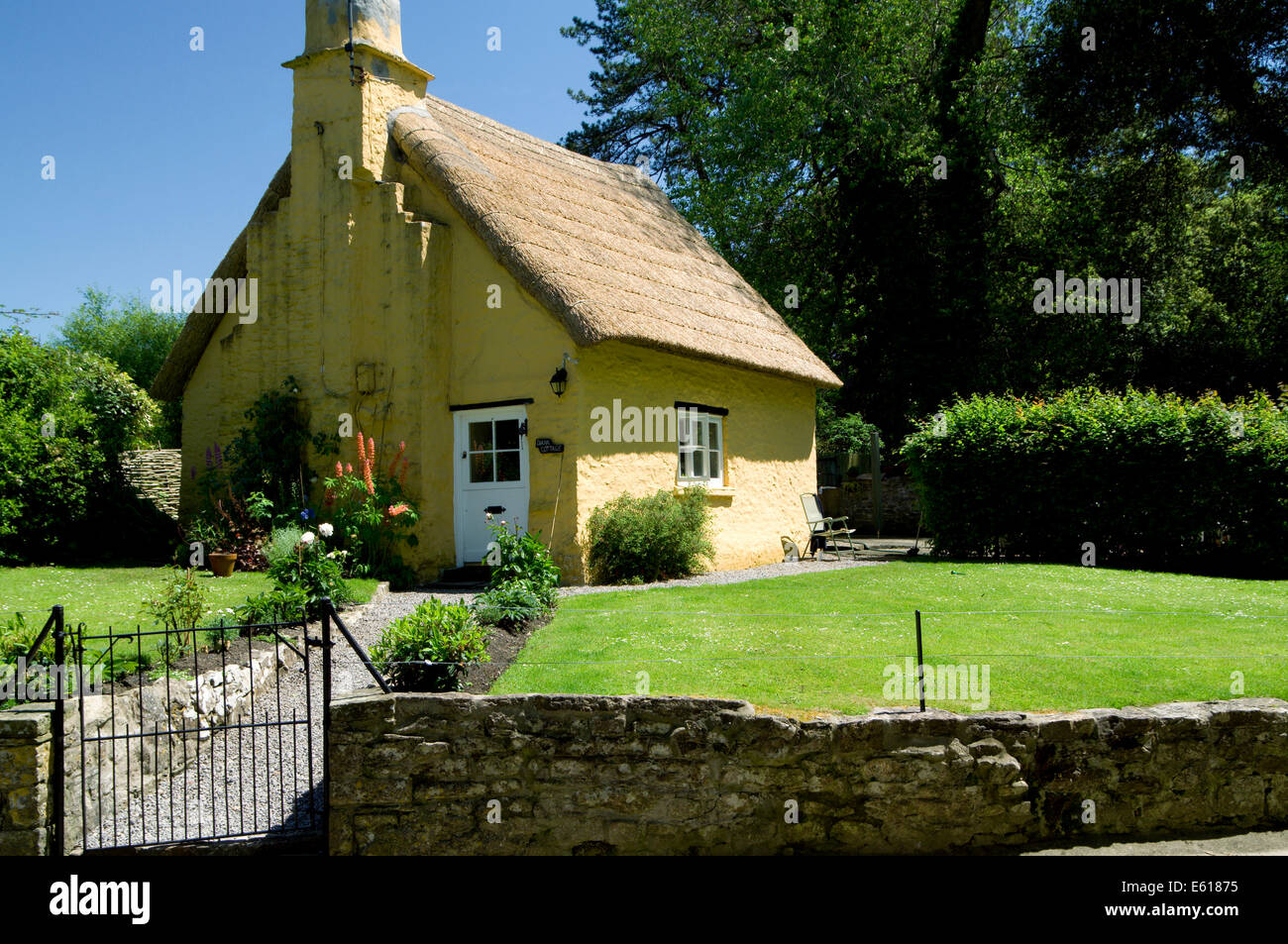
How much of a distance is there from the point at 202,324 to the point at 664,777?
40.0 ft

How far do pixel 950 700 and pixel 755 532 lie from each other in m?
8.64

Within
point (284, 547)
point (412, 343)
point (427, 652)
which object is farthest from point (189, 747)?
point (412, 343)

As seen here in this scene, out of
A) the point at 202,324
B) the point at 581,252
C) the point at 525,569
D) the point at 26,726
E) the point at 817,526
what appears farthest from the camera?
the point at 817,526

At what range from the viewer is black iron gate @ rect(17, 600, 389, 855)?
5.33 meters

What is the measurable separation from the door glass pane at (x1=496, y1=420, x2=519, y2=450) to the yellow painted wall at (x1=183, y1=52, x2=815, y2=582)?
38cm

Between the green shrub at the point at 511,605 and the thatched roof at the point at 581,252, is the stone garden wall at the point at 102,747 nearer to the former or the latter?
the green shrub at the point at 511,605

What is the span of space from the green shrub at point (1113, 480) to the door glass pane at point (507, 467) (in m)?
6.04

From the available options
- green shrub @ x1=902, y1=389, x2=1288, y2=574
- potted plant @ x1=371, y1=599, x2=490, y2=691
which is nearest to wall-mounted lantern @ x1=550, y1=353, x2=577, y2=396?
potted plant @ x1=371, y1=599, x2=490, y2=691

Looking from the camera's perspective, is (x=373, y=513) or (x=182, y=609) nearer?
(x=182, y=609)

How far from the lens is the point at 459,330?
12.4m

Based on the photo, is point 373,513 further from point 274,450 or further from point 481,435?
point 274,450

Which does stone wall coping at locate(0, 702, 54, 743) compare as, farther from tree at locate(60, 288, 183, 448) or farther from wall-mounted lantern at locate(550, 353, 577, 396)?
tree at locate(60, 288, 183, 448)

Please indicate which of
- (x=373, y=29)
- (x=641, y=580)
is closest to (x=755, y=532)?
(x=641, y=580)
